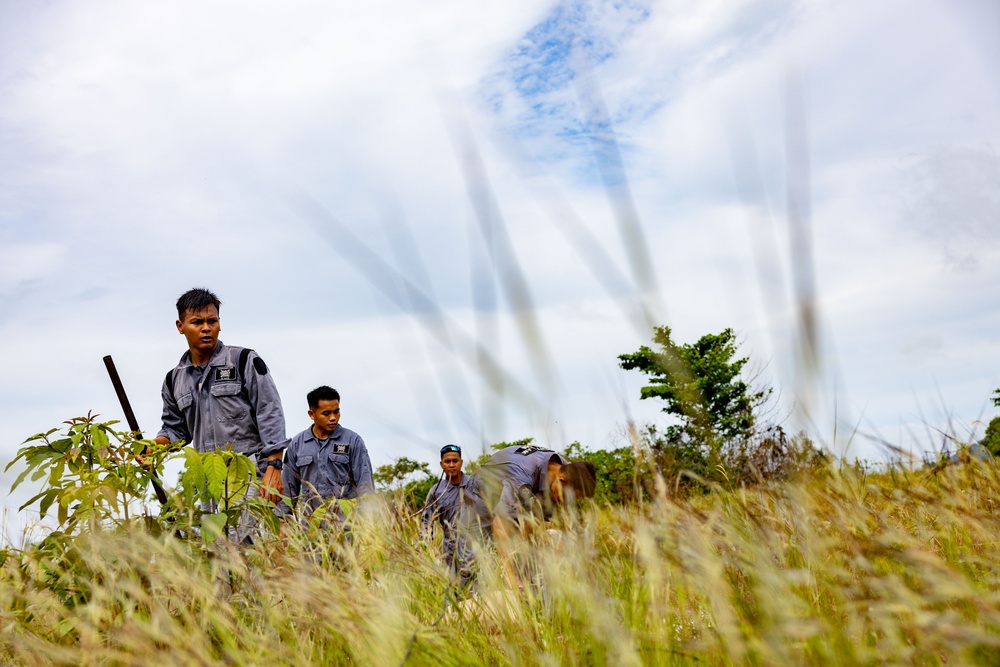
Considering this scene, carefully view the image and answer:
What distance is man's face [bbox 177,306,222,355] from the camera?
14.9 ft

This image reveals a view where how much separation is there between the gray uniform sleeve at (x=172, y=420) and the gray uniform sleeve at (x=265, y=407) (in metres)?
0.60

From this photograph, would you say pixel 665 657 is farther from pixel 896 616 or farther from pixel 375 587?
pixel 375 587

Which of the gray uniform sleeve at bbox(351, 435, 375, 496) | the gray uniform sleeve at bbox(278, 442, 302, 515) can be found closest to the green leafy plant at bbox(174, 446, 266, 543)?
the gray uniform sleeve at bbox(351, 435, 375, 496)

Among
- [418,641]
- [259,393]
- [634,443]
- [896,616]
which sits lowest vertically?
[896,616]

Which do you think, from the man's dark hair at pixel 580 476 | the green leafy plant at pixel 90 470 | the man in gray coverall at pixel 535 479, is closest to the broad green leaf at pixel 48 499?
the green leafy plant at pixel 90 470

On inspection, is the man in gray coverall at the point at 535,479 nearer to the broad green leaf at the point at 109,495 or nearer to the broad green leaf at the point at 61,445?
the broad green leaf at the point at 109,495

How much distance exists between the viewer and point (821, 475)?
11.1ft

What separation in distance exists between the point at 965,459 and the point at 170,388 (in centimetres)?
415

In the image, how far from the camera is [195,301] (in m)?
4.56

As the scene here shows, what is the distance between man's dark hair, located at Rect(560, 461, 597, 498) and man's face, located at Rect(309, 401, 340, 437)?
1.82 m

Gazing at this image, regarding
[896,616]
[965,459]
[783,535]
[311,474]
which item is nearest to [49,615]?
[783,535]

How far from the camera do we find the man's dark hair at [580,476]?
12.7 ft


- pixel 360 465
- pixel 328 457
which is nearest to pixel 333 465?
pixel 328 457

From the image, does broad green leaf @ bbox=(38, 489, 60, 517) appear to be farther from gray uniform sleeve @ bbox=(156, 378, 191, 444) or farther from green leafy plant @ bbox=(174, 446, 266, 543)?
gray uniform sleeve @ bbox=(156, 378, 191, 444)
